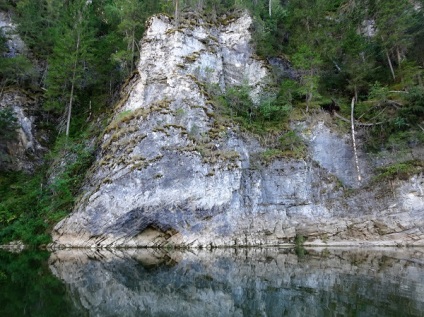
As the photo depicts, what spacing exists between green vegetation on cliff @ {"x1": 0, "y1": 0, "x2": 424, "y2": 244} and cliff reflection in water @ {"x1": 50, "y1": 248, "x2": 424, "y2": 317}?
28.8 ft

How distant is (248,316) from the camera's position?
7.07 meters

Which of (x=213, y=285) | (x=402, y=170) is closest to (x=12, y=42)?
(x=213, y=285)

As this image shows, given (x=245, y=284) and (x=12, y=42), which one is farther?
(x=12, y=42)

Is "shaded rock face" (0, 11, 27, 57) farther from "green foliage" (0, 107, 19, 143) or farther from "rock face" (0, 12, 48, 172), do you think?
"green foliage" (0, 107, 19, 143)

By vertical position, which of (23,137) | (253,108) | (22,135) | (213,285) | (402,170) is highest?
(253,108)

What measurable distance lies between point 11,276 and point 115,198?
8374mm

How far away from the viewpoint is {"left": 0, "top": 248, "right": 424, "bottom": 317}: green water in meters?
7.49

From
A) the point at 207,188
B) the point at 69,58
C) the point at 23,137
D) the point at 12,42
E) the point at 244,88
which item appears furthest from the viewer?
the point at 12,42

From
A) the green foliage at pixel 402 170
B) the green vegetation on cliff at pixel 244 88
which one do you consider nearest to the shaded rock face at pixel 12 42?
the green vegetation on cliff at pixel 244 88

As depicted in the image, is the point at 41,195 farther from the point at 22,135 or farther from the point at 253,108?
the point at 253,108

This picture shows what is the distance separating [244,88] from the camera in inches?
989

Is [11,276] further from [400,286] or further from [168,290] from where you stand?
[400,286]

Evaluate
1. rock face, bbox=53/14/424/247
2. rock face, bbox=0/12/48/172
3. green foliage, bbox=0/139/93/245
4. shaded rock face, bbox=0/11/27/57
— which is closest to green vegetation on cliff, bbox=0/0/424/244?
green foliage, bbox=0/139/93/245

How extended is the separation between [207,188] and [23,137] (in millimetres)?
17336
